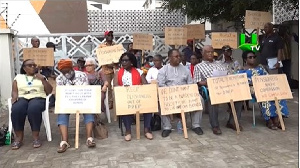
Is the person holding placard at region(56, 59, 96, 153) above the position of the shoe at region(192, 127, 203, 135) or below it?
above

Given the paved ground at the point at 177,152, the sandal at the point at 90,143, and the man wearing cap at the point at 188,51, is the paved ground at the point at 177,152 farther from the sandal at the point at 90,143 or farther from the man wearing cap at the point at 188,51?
the man wearing cap at the point at 188,51

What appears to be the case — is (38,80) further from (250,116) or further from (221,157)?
(250,116)

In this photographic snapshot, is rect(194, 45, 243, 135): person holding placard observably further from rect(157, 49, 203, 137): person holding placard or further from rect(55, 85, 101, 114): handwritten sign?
rect(55, 85, 101, 114): handwritten sign

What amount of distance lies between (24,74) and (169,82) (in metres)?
2.22

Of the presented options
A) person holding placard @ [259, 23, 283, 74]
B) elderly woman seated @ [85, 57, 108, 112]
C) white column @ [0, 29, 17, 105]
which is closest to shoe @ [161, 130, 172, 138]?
elderly woman seated @ [85, 57, 108, 112]

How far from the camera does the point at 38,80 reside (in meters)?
5.40

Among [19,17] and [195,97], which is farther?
[19,17]

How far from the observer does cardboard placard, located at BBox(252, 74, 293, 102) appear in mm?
5741

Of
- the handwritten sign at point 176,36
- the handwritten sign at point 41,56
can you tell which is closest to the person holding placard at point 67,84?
the handwritten sign at point 41,56

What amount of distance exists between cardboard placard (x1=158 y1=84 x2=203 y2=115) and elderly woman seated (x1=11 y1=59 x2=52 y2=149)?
68.0 inches

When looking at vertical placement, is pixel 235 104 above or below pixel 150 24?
below

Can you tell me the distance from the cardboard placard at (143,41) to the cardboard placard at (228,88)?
3.36m

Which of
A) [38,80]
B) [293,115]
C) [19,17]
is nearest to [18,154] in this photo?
[38,80]

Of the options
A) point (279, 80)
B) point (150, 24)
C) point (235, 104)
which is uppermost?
point (150, 24)
